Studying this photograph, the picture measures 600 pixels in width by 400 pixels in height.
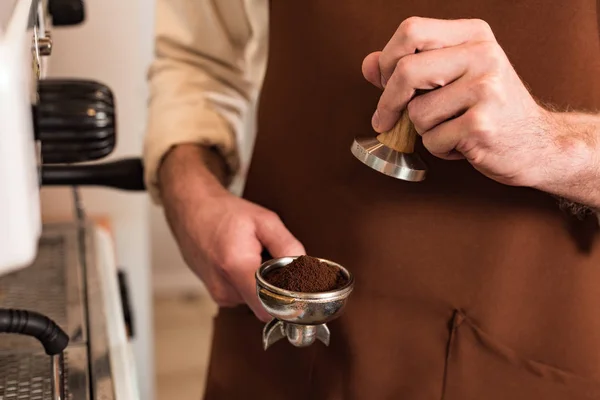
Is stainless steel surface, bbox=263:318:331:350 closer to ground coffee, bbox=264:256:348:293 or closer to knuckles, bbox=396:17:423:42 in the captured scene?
ground coffee, bbox=264:256:348:293

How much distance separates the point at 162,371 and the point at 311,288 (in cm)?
173

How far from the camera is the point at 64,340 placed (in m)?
0.53

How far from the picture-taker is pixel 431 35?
1.49ft

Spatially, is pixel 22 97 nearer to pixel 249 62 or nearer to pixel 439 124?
pixel 439 124

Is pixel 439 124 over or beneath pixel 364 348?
over

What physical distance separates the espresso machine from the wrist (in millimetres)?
50

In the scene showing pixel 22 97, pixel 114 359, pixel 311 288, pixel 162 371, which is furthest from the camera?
pixel 162 371

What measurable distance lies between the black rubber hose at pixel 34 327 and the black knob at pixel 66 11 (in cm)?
41

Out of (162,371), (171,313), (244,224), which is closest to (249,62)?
(244,224)

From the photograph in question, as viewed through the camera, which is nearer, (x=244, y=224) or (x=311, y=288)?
(x=311, y=288)

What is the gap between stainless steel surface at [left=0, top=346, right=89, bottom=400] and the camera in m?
0.52

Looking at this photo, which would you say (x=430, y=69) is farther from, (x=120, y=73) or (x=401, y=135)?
(x=120, y=73)

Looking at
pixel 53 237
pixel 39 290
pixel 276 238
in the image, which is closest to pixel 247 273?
pixel 276 238

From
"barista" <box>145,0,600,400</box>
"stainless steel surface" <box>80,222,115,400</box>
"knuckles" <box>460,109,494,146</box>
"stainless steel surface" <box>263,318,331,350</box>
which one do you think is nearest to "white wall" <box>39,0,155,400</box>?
"stainless steel surface" <box>80,222,115,400</box>
